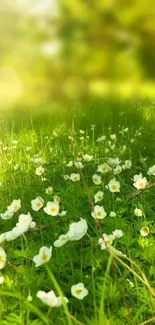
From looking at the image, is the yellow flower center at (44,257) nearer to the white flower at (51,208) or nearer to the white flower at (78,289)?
the white flower at (78,289)

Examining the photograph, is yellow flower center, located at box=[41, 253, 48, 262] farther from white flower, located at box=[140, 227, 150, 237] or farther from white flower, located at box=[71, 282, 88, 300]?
white flower, located at box=[140, 227, 150, 237]

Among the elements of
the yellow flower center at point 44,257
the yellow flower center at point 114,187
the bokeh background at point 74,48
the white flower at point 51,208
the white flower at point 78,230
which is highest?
the bokeh background at point 74,48

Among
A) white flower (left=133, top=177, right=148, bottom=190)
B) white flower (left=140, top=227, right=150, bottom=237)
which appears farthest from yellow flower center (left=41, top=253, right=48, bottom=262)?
white flower (left=133, top=177, right=148, bottom=190)

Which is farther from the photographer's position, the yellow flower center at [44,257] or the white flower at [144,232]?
the white flower at [144,232]

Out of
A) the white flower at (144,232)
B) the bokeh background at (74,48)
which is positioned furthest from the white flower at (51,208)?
the bokeh background at (74,48)

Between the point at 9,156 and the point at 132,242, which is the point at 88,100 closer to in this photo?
the point at 132,242

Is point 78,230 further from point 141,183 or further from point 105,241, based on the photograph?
point 141,183
